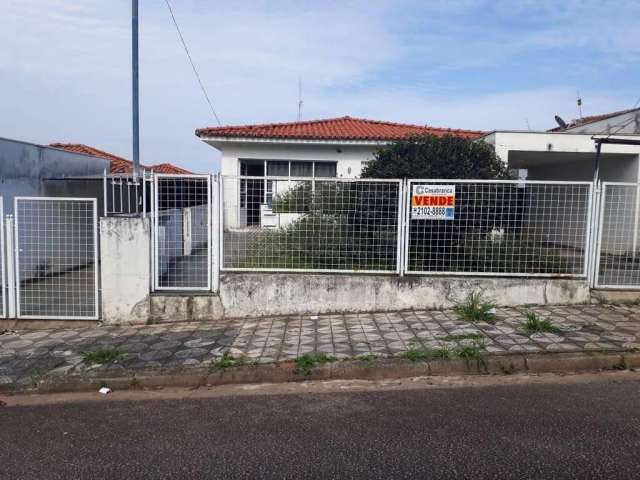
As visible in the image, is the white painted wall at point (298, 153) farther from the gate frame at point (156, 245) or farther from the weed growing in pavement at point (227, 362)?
the weed growing in pavement at point (227, 362)

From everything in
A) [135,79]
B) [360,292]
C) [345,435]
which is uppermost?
[135,79]

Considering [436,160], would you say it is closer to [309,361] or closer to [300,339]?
[300,339]

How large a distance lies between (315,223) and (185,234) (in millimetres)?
1980

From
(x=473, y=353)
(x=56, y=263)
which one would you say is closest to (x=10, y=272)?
(x=56, y=263)

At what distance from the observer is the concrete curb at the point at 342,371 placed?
16.9 feet

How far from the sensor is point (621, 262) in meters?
7.56

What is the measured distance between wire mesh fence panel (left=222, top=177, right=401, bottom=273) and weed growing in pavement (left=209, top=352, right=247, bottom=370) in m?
1.97

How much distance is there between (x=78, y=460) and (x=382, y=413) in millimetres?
2360

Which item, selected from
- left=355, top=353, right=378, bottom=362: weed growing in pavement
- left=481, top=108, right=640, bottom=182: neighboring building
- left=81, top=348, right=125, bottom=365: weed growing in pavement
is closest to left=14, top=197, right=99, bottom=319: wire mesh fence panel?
left=81, top=348, right=125, bottom=365: weed growing in pavement

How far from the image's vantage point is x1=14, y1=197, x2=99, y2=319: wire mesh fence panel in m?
7.20

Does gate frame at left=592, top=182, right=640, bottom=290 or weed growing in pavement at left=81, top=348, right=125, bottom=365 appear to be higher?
gate frame at left=592, top=182, right=640, bottom=290

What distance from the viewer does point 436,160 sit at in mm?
8375

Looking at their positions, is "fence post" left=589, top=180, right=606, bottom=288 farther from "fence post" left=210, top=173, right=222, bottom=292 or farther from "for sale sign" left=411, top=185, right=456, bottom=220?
"fence post" left=210, top=173, right=222, bottom=292

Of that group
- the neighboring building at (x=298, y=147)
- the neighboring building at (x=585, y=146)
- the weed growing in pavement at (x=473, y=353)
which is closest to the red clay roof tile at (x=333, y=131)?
the neighboring building at (x=298, y=147)
